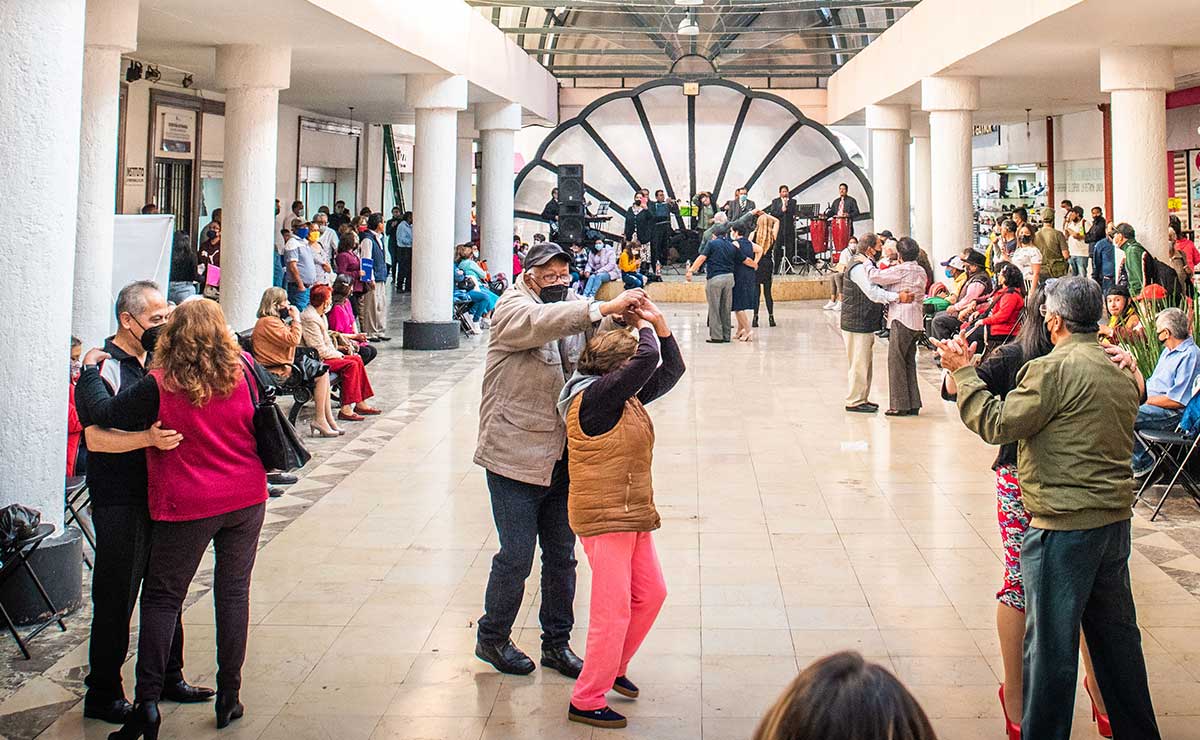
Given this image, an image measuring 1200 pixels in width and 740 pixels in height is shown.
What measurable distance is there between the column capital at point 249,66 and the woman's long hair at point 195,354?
31.4 ft

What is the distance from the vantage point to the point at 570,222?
23.5 m

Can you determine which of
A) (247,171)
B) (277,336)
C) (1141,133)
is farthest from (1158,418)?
(247,171)

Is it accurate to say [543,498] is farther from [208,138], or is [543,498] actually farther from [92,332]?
[208,138]

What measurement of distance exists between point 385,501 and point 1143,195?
371 inches

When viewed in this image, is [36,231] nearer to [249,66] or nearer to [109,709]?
[109,709]

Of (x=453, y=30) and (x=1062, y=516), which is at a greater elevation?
(x=453, y=30)

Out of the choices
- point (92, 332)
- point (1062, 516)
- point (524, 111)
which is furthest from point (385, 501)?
point (524, 111)

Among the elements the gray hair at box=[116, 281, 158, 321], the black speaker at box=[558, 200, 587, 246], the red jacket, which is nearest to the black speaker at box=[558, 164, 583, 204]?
the black speaker at box=[558, 200, 587, 246]

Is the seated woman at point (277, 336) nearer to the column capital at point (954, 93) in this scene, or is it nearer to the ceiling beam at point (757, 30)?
the column capital at point (954, 93)

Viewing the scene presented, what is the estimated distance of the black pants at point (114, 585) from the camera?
4262mm

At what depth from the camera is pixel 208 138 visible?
20.7m

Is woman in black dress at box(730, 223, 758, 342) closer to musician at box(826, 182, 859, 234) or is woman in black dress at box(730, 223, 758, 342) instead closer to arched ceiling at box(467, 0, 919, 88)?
arched ceiling at box(467, 0, 919, 88)

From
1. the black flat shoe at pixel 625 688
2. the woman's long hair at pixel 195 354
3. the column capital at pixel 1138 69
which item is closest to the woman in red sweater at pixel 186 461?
the woman's long hair at pixel 195 354

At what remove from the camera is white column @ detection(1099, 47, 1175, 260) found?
1330 centimetres
